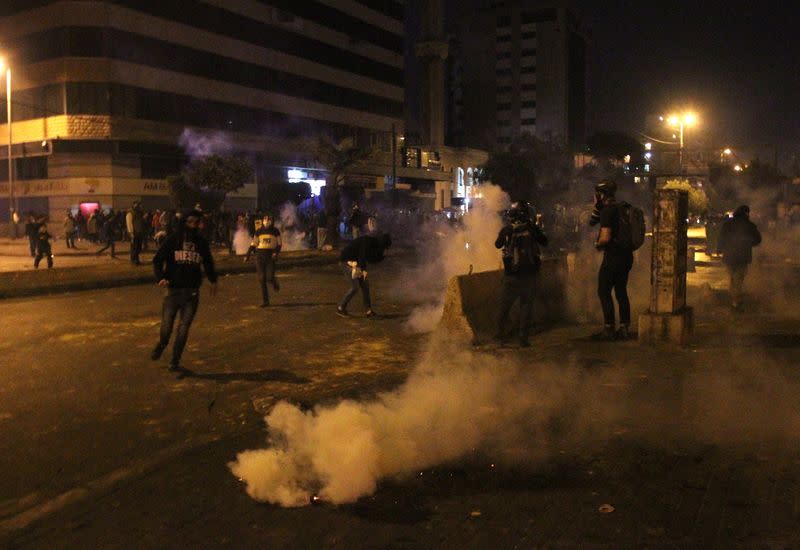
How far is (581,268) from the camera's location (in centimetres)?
1124

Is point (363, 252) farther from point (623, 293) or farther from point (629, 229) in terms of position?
point (629, 229)

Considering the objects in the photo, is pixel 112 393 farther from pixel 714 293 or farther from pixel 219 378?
pixel 714 293

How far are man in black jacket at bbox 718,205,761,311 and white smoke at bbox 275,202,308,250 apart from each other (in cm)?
1932

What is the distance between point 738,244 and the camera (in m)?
11.3

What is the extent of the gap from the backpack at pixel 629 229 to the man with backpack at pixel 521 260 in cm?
83

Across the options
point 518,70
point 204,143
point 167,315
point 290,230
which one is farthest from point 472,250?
point 518,70

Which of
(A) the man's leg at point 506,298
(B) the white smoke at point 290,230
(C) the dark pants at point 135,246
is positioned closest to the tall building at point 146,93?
(B) the white smoke at point 290,230

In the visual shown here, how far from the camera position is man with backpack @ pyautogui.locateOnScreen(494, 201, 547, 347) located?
27.7ft

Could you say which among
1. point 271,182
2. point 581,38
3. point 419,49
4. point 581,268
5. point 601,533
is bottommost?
point 601,533

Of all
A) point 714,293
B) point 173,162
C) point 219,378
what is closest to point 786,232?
point 714,293

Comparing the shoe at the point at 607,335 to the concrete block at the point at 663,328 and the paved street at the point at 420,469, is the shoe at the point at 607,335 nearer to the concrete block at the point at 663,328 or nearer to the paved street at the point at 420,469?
the paved street at the point at 420,469

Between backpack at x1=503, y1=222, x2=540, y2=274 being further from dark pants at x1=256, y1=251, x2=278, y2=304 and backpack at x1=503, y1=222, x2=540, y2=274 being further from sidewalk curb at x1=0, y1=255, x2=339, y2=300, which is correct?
sidewalk curb at x1=0, y1=255, x2=339, y2=300

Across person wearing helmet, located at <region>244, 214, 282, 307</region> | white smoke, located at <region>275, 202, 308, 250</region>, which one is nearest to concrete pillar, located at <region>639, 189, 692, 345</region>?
person wearing helmet, located at <region>244, 214, 282, 307</region>

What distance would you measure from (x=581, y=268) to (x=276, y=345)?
467cm
